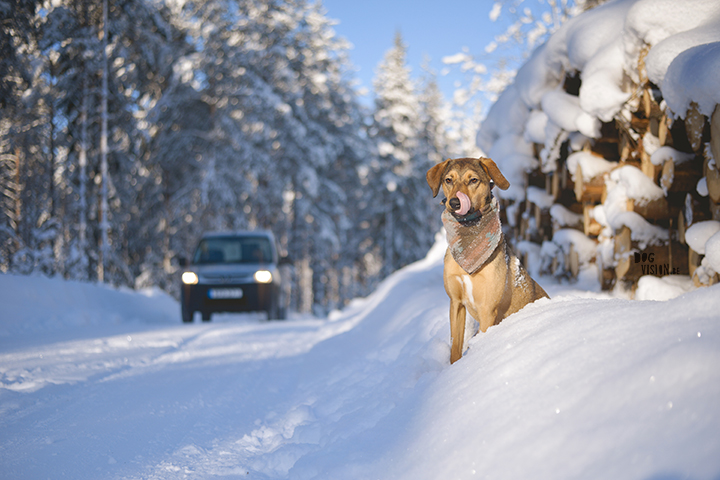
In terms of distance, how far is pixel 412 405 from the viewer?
219 cm

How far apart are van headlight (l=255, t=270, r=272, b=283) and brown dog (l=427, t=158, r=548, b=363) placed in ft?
22.5

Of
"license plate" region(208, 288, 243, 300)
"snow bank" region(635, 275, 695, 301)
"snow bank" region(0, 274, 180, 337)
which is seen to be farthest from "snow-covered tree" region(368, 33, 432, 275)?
"snow bank" region(635, 275, 695, 301)

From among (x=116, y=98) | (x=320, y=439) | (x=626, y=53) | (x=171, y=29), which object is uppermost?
(x=171, y=29)

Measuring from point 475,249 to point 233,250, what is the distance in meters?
8.09

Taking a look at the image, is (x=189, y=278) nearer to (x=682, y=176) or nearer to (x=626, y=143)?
(x=626, y=143)

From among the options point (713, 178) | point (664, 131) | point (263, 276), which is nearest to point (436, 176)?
point (713, 178)

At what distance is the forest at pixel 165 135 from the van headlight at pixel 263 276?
121 cm

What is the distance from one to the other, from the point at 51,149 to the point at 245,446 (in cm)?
1499

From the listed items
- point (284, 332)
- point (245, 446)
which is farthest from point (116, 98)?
point (245, 446)

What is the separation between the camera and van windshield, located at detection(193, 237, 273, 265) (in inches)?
372

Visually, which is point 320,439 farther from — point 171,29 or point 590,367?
point 171,29

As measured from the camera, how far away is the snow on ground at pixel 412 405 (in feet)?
3.93

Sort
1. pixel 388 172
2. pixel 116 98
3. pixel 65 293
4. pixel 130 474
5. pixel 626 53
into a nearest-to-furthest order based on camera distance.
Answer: pixel 130 474, pixel 626 53, pixel 65 293, pixel 116 98, pixel 388 172

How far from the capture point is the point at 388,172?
24844 mm
